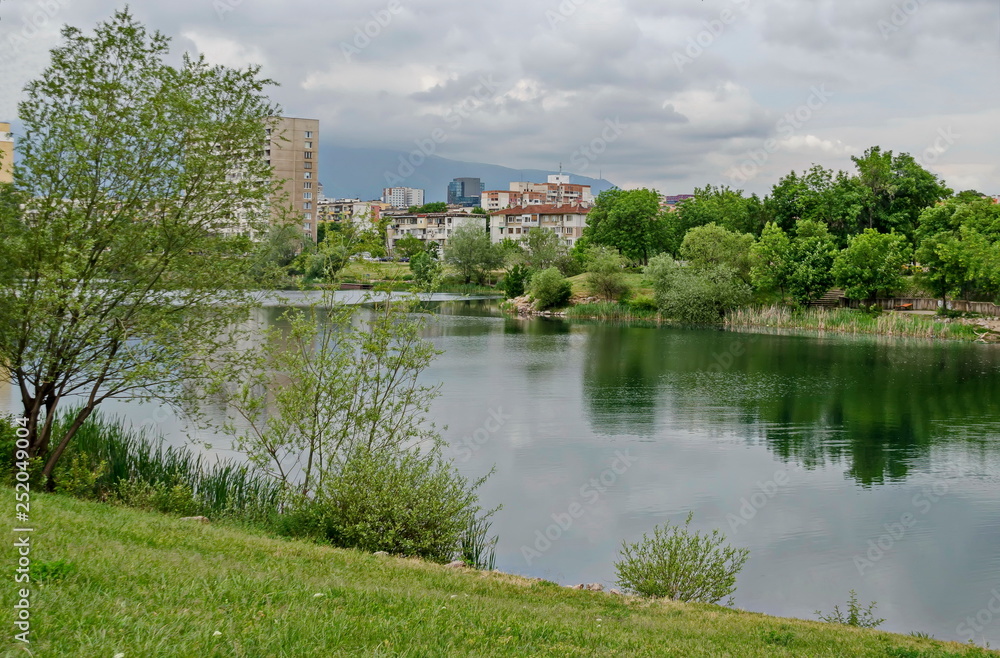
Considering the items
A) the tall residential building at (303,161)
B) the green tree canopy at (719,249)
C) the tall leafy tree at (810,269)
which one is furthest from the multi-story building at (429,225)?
the tall leafy tree at (810,269)

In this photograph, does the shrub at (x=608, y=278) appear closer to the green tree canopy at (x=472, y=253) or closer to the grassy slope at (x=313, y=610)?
the green tree canopy at (x=472, y=253)

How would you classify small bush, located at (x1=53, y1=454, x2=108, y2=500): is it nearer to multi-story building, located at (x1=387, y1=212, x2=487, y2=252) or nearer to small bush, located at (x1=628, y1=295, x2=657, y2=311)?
small bush, located at (x1=628, y1=295, x2=657, y2=311)

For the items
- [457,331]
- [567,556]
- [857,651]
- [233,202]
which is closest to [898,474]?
[567,556]

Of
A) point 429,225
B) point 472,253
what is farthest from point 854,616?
point 429,225

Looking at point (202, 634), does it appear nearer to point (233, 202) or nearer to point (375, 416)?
point (375, 416)

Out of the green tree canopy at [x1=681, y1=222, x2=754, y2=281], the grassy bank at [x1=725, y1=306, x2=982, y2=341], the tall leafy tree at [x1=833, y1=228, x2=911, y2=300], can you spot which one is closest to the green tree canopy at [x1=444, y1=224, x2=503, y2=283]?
the green tree canopy at [x1=681, y1=222, x2=754, y2=281]

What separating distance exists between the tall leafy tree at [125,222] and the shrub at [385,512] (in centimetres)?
370

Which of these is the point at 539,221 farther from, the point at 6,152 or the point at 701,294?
→ the point at 6,152

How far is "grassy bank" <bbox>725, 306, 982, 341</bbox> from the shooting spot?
56694 mm

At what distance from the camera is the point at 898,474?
21.8 meters

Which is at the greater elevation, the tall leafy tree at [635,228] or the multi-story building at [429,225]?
the multi-story building at [429,225]

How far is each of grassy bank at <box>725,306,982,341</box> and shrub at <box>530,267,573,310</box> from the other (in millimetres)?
17274

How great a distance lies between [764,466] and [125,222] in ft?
56.6

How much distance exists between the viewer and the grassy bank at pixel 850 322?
186ft
